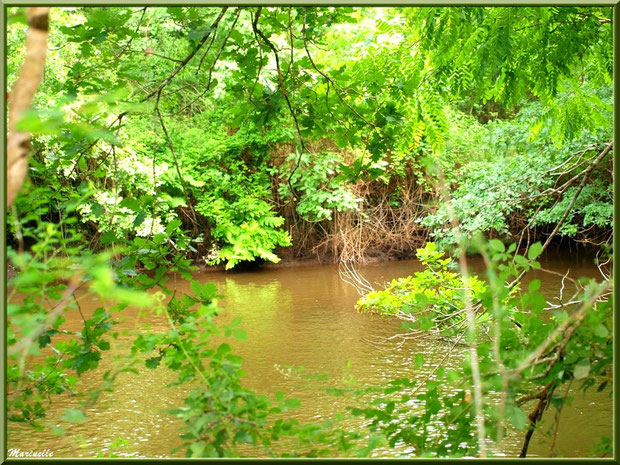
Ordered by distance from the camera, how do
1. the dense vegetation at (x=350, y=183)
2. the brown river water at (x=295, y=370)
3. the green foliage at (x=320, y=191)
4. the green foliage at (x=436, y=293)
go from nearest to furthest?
1. the dense vegetation at (x=350, y=183)
2. the green foliage at (x=436, y=293)
3. the brown river water at (x=295, y=370)
4. the green foliage at (x=320, y=191)

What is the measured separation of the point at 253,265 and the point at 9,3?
7591 millimetres

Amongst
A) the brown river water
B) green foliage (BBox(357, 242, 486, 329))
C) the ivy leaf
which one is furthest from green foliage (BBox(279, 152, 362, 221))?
the ivy leaf

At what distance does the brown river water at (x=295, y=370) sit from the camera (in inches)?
111

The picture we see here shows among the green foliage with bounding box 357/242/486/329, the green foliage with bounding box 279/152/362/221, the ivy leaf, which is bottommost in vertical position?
the green foliage with bounding box 357/242/486/329

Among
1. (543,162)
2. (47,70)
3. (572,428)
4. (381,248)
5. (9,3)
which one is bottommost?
(572,428)

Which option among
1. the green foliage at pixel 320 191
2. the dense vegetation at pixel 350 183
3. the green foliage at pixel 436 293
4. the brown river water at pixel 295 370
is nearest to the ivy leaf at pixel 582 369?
the dense vegetation at pixel 350 183

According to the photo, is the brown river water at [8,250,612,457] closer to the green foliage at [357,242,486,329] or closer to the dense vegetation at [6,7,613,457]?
the dense vegetation at [6,7,613,457]

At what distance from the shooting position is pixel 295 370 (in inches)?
50.8

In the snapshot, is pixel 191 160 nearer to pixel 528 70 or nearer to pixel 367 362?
pixel 367 362

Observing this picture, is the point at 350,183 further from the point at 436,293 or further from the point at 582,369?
→ the point at 582,369

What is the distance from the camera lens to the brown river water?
283 cm

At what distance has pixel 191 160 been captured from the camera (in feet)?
24.9

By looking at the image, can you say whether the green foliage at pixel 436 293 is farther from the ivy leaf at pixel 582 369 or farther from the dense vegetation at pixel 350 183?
the ivy leaf at pixel 582 369

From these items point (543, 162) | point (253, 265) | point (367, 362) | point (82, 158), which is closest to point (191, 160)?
point (253, 265)
